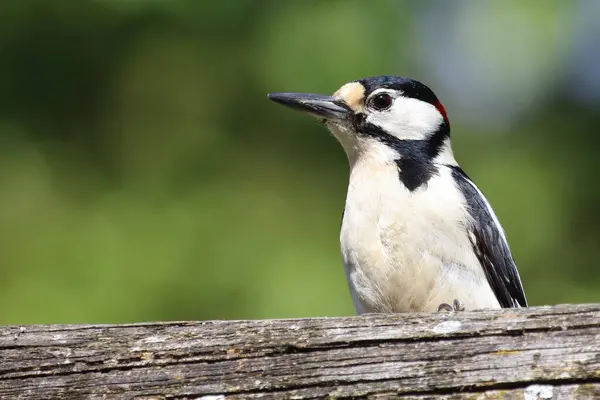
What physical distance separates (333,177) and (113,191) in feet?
3.32

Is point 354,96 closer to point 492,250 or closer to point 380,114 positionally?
point 380,114

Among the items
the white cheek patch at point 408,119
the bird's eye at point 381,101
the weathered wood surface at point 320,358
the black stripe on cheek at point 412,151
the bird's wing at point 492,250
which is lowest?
the bird's wing at point 492,250

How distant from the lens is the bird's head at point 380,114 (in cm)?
373

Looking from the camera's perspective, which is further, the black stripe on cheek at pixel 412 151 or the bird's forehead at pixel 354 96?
the bird's forehead at pixel 354 96

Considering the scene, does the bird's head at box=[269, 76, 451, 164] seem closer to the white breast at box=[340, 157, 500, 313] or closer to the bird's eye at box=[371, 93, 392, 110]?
the bird's eye at box=[371, 93, 392, 110]

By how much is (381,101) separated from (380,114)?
63 mm

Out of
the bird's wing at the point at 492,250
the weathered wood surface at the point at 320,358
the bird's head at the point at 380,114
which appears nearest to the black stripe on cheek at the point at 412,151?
the bird's head at the point at 380,114

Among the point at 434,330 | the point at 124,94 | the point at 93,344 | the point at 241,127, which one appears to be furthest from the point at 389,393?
the point at 124,94

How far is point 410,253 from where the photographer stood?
318 cm

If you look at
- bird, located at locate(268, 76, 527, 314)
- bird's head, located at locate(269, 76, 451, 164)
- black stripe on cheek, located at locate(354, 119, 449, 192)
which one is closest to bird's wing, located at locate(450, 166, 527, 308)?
bird, located at locate(268, 76, 527, 314)

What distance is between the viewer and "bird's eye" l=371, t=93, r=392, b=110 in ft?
12.6

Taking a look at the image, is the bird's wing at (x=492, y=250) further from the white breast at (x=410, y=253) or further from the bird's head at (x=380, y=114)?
the bird's head at (x=380, y=114)

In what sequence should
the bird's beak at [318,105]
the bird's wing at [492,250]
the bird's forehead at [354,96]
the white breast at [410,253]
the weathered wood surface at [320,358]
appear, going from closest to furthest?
the weathered wood surface at [320,358] → the white breast at [410,253] → the bird's wing at [492,250] → the bird's beak at [318,105] → the bird's forehead at [354,96]

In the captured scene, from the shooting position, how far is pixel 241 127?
4.59 m
